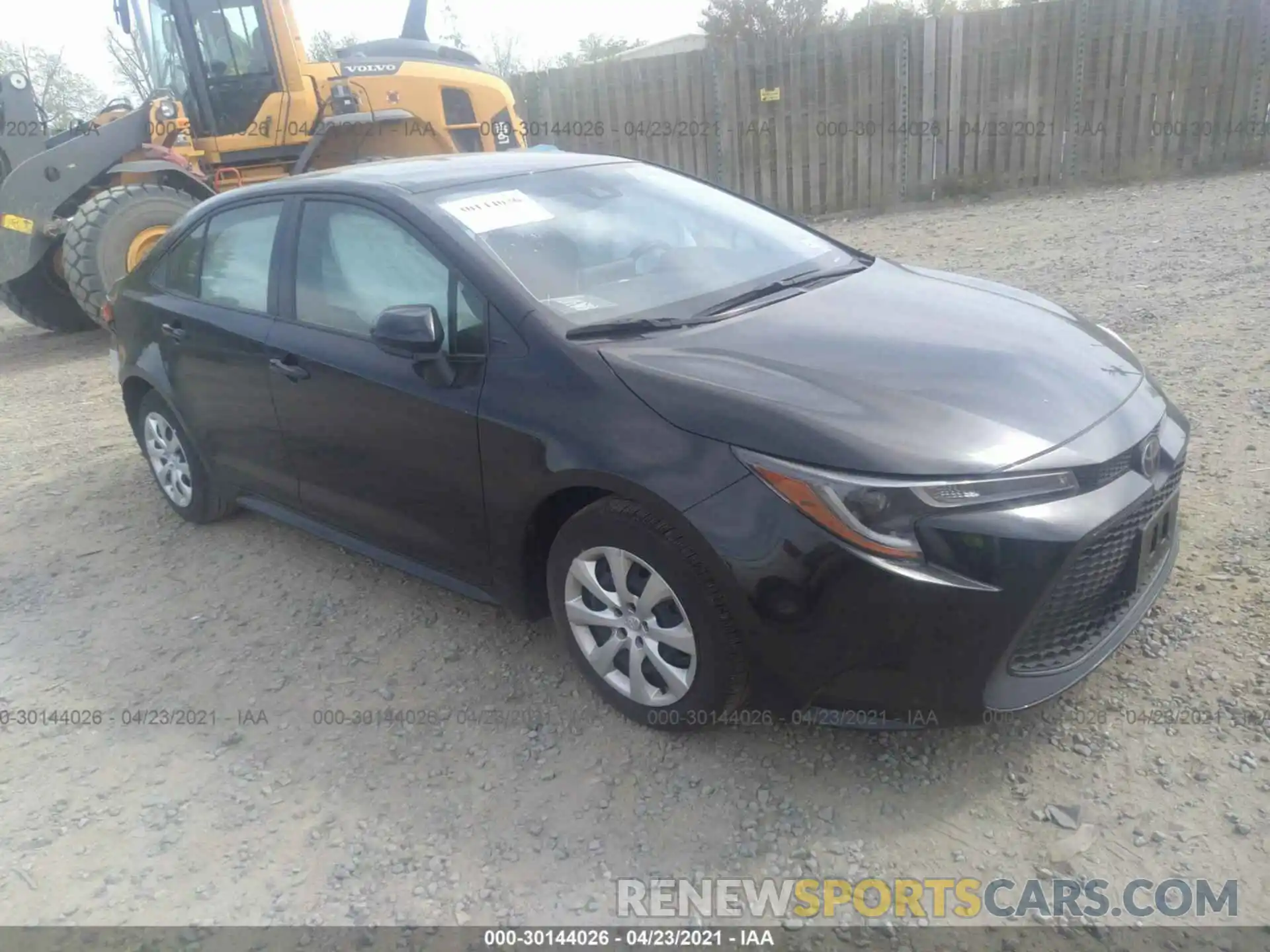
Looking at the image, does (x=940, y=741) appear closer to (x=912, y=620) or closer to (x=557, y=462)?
(x=912, y=620)

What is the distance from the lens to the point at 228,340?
4.02 meters

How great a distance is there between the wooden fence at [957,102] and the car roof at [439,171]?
998 centimetres

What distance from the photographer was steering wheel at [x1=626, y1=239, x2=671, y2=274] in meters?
3.46

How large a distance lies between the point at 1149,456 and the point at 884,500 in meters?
0.91

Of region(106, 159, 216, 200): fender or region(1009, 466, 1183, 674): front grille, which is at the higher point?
region(106, 159, 216, 200): fender

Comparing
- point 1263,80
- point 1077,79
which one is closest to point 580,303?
point 1077,79

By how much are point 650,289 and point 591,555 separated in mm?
997

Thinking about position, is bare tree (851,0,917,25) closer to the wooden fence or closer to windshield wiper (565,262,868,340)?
the wooden fence

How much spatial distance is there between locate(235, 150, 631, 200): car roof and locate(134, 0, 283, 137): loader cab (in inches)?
241

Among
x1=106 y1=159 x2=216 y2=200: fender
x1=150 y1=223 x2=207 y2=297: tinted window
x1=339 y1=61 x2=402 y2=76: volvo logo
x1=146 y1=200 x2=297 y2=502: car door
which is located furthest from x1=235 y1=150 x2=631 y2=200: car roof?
x1=339 y1=61 x2=402 y2=76: volvo logo

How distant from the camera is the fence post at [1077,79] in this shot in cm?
1212

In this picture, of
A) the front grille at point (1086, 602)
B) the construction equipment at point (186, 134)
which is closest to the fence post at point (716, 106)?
the construction equipment at point (186, 134)

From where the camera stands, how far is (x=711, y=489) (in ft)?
8.32

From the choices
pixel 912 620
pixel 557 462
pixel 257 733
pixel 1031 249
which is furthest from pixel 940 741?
pixel 1031 249
